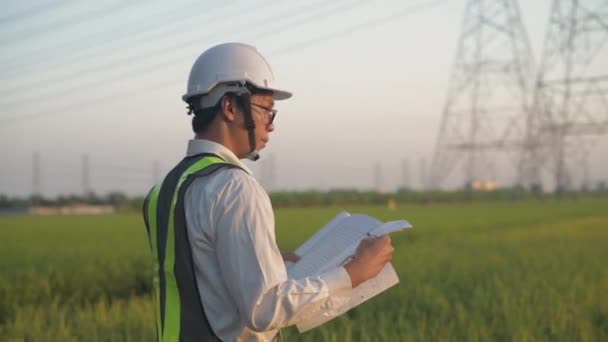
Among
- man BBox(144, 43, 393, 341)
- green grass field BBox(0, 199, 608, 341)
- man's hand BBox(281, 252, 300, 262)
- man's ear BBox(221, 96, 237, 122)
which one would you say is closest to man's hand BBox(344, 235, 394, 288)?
man BBox(144, 43, 393, 341)

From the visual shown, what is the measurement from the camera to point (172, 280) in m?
2.00

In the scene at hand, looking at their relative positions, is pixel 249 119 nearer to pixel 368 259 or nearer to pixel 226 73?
pixel 226 73

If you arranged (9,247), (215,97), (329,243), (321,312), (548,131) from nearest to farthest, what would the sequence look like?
(321,312) < (215,97) < (329,243) < (9,247) < (548,131)

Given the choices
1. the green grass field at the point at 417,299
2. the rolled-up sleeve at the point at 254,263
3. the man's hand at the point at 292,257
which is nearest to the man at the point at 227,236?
the rolled-up sleeve at the point at 254,263

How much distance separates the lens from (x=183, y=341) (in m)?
1.98

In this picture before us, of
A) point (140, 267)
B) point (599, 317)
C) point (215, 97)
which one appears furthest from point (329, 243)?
point (140, 267)

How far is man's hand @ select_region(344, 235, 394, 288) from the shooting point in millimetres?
1991

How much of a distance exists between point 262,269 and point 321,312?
10.2 inches

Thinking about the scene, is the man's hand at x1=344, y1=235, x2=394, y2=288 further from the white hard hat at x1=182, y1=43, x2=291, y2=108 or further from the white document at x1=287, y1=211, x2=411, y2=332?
the white hard hat at x1=182, y1=43, x2=291, y2=108

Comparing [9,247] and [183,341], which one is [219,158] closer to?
[183,341]

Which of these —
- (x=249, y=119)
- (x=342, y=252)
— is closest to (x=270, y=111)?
(x=249, y=119)

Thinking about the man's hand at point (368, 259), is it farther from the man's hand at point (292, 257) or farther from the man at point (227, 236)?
the man's hand at point (292, 257)

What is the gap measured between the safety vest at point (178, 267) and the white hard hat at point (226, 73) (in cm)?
20

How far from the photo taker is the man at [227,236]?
1819mm
